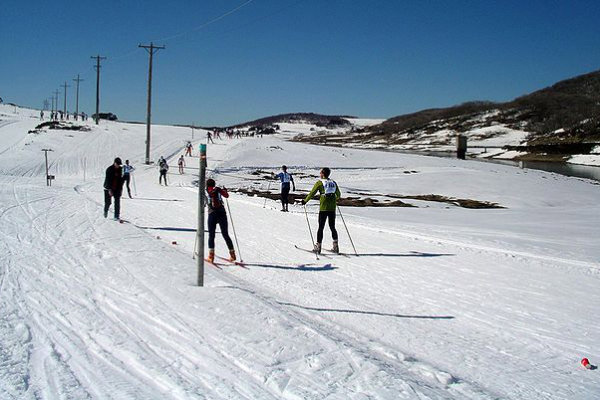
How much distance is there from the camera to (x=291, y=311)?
7078 millimetres

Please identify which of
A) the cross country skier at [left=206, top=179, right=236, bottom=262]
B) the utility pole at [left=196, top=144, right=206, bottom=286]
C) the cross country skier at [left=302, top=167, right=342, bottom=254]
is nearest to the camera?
the utility pole at [left=196, top=144, right=206, bottom=286]

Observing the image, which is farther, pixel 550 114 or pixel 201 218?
pixel 550 114

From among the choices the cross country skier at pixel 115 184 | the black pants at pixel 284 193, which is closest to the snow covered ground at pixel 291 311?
the cross country skier at pixel 115 184

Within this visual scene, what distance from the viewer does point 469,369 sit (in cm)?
562

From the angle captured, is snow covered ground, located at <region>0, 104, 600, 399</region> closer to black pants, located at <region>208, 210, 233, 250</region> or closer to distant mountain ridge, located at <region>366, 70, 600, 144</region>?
black pants, located at <region>208, 210, 233, 250</region>

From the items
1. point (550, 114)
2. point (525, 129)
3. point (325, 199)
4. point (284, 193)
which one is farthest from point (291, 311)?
point (550, 114)

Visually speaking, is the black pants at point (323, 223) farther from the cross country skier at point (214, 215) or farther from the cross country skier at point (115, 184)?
the cross country skier at point (115, 184)

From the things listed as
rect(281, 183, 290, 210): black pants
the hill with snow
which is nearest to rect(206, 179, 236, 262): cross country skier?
rect(281, 183, 290, 210): black pants

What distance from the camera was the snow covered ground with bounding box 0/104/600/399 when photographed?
15.8 ft

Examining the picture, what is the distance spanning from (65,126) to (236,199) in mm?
46930

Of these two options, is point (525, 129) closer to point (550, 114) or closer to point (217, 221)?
point (550, 114)

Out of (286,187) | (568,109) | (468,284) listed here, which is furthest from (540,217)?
(568,109)

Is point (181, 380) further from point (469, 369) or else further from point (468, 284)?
point (468, 284)

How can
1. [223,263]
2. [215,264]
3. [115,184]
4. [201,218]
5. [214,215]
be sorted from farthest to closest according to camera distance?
[115,184] < [214,215] < [223,263] < [215,264] < [201,218]
